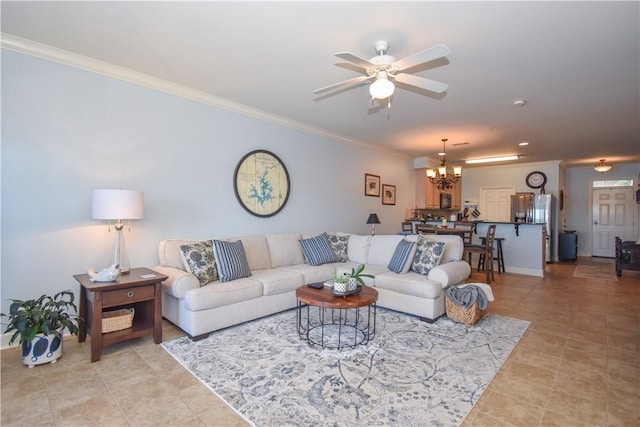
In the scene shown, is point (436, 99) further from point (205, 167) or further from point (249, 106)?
point (205, 167)

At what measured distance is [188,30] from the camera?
8.05 ft

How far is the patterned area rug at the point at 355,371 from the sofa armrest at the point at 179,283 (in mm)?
443

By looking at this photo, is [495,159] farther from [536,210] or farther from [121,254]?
[121,254]

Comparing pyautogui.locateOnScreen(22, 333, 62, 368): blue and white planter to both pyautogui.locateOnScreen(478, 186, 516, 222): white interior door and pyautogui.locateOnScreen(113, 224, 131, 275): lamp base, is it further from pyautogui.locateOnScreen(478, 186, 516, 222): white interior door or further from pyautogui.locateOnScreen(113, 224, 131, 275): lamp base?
pyautogui.locateOnScreen(478, 186, 516, 222): white interior door

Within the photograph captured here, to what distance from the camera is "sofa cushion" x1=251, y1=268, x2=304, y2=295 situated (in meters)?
3.42

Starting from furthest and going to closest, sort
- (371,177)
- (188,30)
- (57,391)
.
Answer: (371,177) → (188,30) → (57,391)

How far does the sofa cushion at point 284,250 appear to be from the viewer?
165 inches

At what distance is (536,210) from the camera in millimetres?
7953

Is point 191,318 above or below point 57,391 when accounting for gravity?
above

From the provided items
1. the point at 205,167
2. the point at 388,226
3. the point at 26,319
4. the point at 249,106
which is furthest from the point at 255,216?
the point at 388,226

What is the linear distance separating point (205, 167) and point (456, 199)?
773 centimetres

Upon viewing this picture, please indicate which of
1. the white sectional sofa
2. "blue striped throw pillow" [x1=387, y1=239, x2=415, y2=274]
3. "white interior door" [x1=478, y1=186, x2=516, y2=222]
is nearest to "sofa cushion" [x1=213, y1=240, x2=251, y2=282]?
the white sectional sofa

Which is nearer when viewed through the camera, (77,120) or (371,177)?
(77,120)

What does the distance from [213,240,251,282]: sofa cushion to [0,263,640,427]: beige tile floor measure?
73 centimetres
